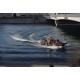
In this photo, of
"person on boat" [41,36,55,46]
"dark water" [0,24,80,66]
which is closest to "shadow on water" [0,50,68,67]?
"dark water" [0,24,80,66]

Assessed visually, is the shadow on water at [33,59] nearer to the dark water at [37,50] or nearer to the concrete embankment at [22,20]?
the dark water at [37,50]

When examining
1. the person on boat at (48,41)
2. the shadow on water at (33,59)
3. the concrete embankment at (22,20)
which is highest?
the concrete embankment at (22,20)

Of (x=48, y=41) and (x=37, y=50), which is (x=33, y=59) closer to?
(x=37, y=50)

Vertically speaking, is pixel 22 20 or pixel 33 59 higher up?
pixel 22 20

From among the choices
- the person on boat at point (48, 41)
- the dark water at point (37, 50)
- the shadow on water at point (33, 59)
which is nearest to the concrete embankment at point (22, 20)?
the dark water at point (37, 50)

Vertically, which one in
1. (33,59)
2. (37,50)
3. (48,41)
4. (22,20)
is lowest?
(33,59)

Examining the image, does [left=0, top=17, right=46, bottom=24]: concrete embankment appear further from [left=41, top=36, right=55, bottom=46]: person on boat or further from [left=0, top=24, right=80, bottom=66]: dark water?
[left=41, top=36, right=55, bottom=46]: person on boat

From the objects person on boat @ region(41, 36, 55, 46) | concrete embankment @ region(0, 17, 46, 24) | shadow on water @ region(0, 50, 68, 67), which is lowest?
shadow on water @ region(0, 50, 68, 67)

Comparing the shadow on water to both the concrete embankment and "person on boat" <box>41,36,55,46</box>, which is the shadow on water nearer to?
"person on boat" <box>41,36,55,46</box>

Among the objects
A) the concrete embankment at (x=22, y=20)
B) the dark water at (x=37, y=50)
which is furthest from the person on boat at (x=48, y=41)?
the concrete embankment at (x=22, y=20)

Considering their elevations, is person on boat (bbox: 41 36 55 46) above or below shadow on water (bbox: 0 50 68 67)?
above

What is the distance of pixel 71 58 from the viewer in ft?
27.6

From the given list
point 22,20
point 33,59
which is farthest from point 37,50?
point 22,20

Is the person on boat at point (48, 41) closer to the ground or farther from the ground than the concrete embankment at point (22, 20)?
closer to the ground
